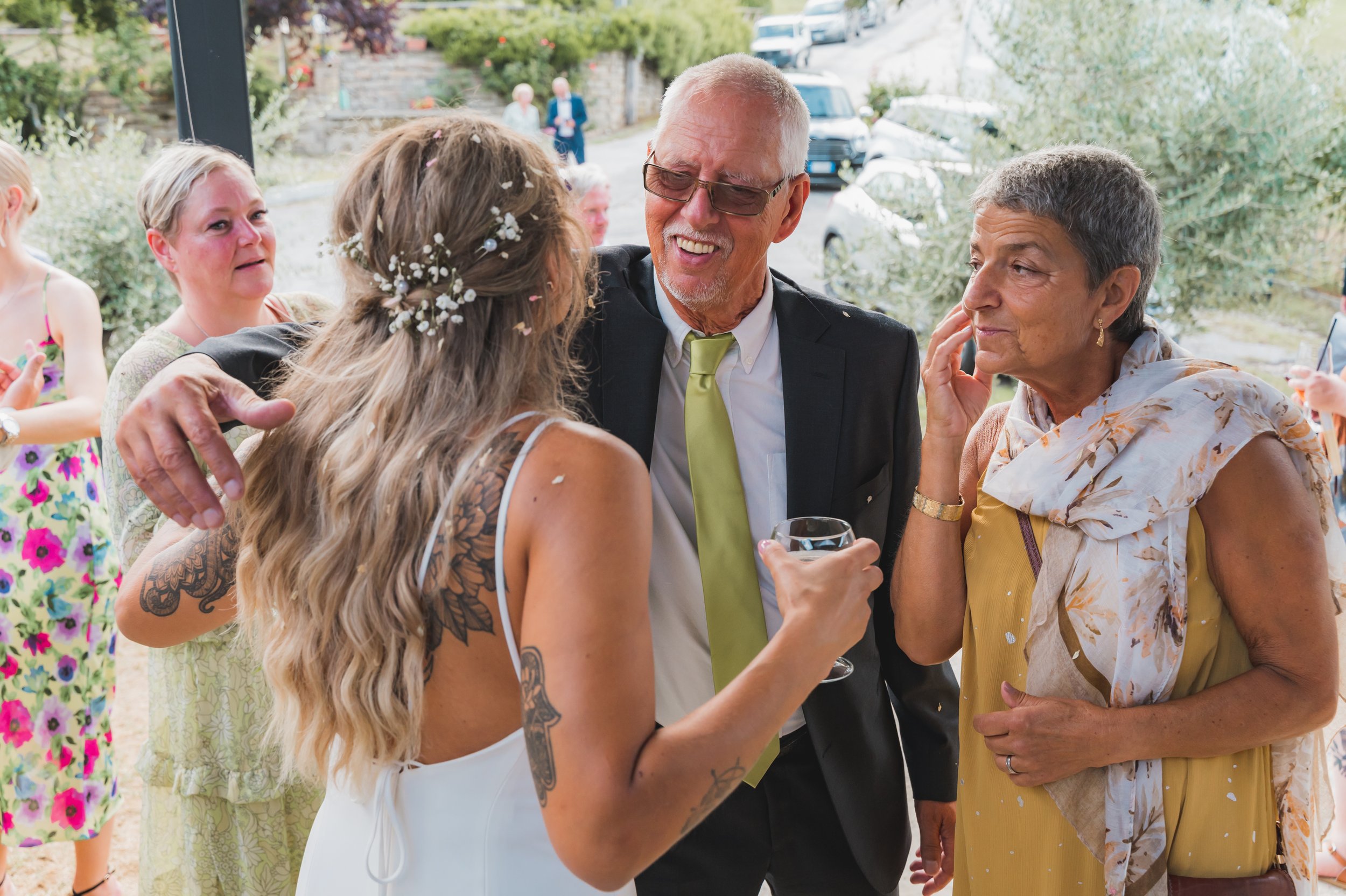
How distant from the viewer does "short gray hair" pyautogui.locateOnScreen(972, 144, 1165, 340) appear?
184 centimetres

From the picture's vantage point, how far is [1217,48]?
7645 millimetres

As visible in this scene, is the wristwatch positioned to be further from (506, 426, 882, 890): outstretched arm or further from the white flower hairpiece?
(506, 426, 882, 890): outstretched arm

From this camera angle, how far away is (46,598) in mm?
3305

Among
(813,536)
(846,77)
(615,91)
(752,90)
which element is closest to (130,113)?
(615,91)

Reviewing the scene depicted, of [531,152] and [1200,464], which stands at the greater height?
[531,152]

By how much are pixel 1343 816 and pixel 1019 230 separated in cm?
282

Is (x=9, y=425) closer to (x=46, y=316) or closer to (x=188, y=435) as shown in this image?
(x=46, y=316)

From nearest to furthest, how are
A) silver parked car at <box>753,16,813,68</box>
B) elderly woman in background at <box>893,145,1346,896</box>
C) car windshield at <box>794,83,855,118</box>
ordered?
1. elderly woman in background at <box>893,145,1346,896</box>
2. car windshield at <box>794,83,855,118</box>
3. silver parked car at <box>753,16,813,68</box>

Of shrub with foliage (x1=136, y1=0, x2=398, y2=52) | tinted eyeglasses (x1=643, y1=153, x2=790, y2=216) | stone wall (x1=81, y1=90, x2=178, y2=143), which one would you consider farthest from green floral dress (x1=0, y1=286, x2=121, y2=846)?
shrub with foliage (x1=136, y1=0, x2=398, y2=52)

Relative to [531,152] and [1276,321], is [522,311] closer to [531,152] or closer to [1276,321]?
[531,152]

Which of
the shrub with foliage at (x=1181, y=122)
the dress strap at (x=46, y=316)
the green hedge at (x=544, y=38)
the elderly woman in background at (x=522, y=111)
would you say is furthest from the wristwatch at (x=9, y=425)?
the green hedge at (x=544, y=38)

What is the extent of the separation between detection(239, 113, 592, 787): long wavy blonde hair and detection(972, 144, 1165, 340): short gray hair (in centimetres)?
89

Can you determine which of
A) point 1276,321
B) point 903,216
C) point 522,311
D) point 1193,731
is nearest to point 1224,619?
point 1193,731

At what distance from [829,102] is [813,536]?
14.4 m
